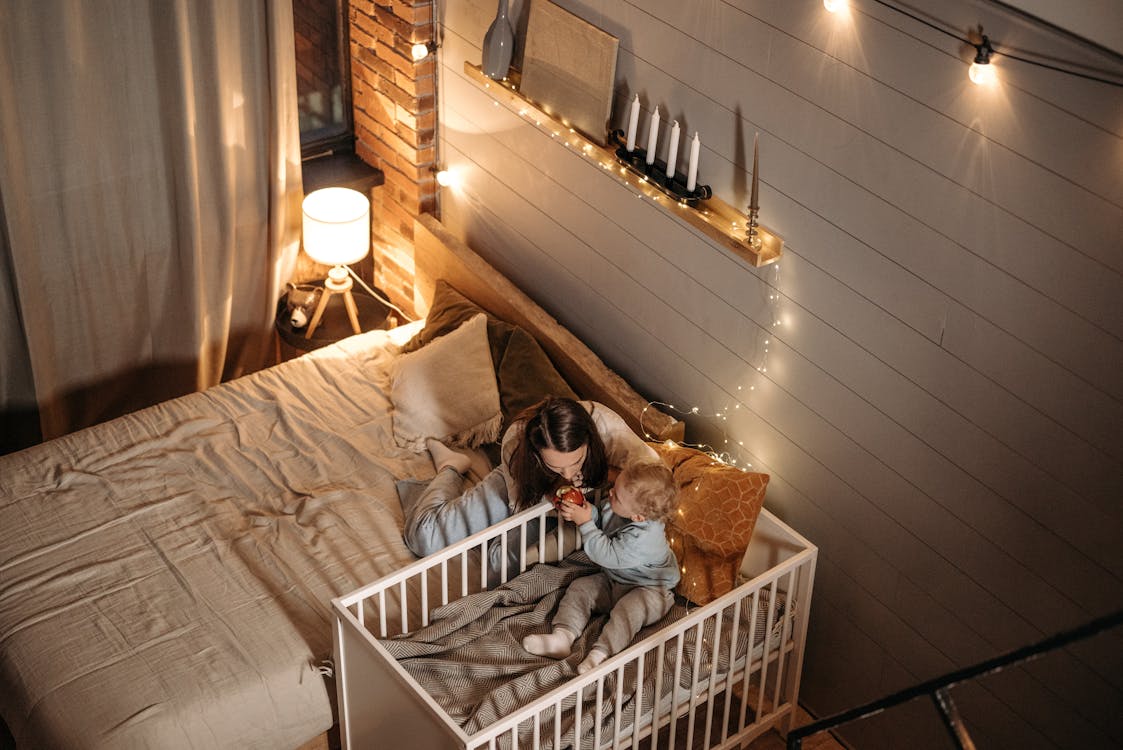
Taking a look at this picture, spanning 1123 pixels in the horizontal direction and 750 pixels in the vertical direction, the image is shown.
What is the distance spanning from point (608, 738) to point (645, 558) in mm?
444

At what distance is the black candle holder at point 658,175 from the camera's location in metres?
3.05

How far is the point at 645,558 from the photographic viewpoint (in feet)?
9.51

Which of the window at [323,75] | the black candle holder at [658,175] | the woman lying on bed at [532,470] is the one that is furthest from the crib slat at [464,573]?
the window at [323,75]

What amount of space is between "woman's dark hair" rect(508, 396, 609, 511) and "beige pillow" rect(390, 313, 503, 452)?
→ 18.5 inches

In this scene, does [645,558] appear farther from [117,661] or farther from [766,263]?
[117,661]

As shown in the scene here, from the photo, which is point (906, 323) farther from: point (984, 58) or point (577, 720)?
point (577, 720)

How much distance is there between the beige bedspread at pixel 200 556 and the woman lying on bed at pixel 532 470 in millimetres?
131

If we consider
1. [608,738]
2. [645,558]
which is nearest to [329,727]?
[608,738]

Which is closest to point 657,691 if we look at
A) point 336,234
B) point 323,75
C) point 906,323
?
point 906,323

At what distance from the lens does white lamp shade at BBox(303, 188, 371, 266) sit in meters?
4.16

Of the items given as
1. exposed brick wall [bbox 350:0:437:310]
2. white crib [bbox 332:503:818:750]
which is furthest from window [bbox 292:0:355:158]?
white crib [bbox 332:503:818:750]

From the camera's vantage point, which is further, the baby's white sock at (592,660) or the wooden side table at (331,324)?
the wooden side table at (331,324)

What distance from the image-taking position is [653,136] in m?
3.10

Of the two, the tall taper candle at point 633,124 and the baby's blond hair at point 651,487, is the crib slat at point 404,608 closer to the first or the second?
the baby's blond hair at point 651,487
